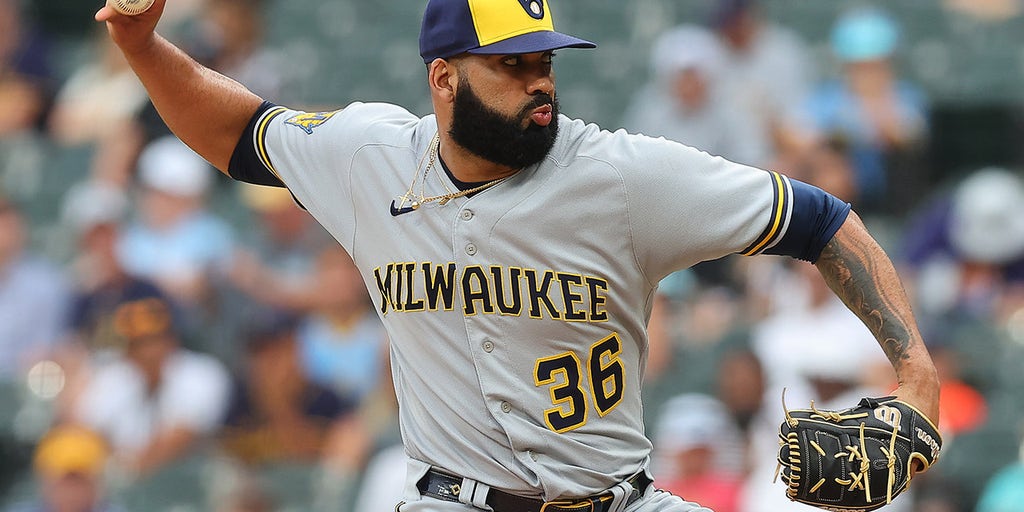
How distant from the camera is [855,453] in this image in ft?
11.4

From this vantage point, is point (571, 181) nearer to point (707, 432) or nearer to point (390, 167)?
point (390, 167)

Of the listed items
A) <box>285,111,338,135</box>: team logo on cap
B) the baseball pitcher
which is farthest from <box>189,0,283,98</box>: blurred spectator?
the baseball pitcher

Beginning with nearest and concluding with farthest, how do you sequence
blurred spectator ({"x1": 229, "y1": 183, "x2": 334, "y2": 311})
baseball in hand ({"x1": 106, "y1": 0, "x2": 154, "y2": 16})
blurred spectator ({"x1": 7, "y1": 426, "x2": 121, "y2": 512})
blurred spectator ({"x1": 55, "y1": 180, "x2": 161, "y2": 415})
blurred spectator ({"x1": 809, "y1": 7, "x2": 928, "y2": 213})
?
1. baseball in hand ({"x1": 106, "y1": 0, "x2": 154, "y2": 16})
2. blurred spectator ({"x1": 7, "y1": 426, "x2": 121, "y2": 512})
3. blurred spectator ({"x1": 55, "y1": 180, "x2": 161, "y2": 415})
4. blurred spectator ({"x1": 229, "y1": 183, "x2": 334, "y2": 311})
5. blurred spectator ({"x1": 809, "y1": 7, "x2": 928, "y2": 213})

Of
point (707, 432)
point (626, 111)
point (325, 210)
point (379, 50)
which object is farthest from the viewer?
point (379, 50)

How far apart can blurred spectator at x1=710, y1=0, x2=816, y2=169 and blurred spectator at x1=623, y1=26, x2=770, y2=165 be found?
0.05 meters

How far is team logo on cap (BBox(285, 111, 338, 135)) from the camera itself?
4055mm

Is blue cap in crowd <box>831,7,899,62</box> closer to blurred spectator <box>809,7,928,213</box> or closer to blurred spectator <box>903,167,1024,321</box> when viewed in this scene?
blurred spectator <box>809,7,928,213</box>

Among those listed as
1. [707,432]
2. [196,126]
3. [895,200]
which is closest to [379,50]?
[895,200]

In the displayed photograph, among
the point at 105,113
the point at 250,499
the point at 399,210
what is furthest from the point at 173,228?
the point at 399,210

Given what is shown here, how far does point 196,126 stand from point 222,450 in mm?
3674

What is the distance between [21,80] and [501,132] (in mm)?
7794

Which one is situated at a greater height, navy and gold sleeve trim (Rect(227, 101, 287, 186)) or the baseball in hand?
the baseball in hand

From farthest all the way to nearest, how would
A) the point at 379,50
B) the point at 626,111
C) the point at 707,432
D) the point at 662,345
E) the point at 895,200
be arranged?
the point at 379,50 < the point at 626,111 < the point at 895,200 < the point at 662,345 < the point at 707,432

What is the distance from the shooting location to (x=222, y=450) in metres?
7.58
